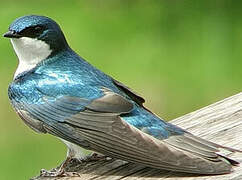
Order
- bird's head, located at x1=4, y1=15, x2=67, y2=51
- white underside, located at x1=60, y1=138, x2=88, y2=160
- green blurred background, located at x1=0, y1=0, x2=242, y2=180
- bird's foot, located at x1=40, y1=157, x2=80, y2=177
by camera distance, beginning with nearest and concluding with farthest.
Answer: bird's foot, located at x1=40, y1=157, x2=80, y2=177, white underside, located at x1=60, y1=138, x2=88, y2=160, bird's head, located at x1=4, y1=15, x2=67, y2=51, green blurred background, located at x1=0, y1=0, x2=242, y2=180

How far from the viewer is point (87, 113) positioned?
3570mm

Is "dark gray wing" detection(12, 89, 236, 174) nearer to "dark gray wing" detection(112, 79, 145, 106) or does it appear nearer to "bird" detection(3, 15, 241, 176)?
"bird" detection(3, 15, 241, 176)

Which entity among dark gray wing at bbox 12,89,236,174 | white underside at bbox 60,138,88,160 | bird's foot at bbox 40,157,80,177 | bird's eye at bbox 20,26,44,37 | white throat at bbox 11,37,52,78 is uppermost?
bird's eye at bbox 20,26,44,37

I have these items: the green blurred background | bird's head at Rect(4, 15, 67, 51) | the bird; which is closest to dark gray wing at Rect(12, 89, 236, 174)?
the bird

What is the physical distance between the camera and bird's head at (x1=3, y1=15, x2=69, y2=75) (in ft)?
12.5

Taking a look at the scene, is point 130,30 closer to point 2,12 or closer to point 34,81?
point 2,12

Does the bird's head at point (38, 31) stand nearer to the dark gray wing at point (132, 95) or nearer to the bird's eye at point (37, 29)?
the bird's eye at point (37, 29)

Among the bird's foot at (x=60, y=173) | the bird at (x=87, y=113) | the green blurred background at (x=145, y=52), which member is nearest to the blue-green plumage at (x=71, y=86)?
the bird at (x=87, y=113)

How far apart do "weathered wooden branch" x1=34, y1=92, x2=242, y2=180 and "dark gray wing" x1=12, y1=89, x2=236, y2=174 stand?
38mm

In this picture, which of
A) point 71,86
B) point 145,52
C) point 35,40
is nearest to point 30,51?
point 35,40

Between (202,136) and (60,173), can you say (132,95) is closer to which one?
(202,136)

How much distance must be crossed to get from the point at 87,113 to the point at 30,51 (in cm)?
40

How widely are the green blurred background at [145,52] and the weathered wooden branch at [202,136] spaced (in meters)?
2.58

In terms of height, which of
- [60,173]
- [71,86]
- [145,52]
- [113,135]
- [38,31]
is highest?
[38,31]
